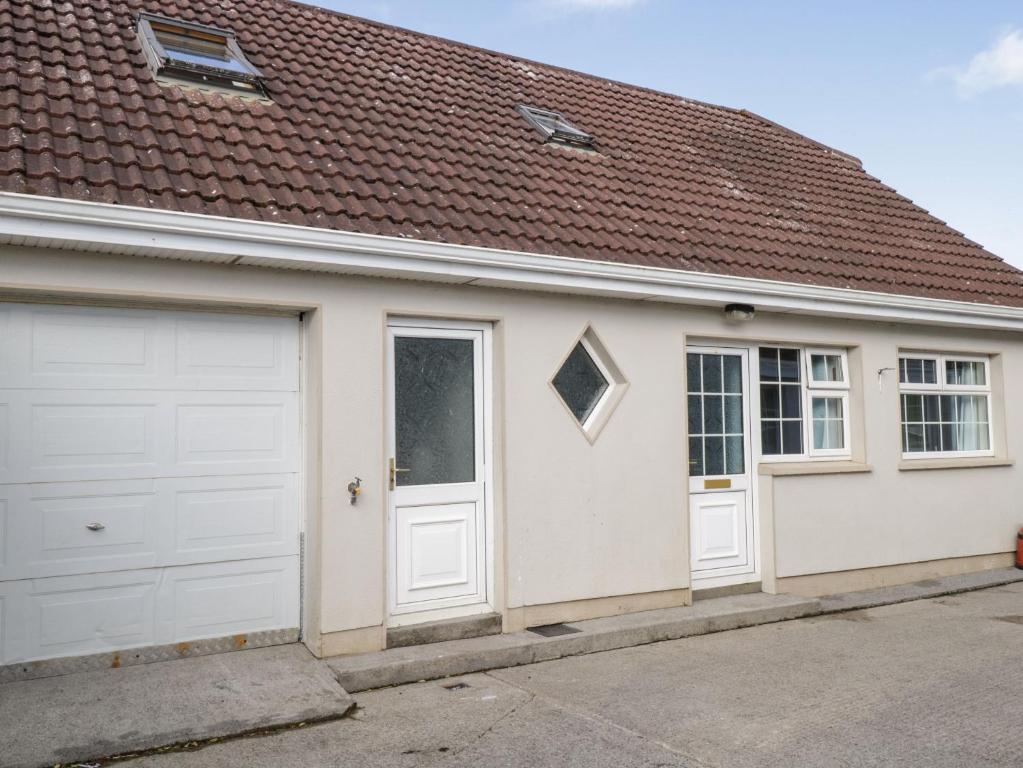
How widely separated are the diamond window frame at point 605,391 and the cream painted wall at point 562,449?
58mm

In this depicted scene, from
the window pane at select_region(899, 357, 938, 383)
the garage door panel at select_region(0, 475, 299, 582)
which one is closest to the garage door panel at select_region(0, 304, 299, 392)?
the garage door panel at select_region(0, 475, 299, 582)

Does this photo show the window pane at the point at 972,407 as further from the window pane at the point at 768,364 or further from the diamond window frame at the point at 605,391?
the diamond window frame at the point at 605,391

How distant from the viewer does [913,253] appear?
10.1 meters

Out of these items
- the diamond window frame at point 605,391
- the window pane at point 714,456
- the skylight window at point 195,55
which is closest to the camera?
the skylight window at point 195,55

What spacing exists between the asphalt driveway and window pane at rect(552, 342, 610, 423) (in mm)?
1961

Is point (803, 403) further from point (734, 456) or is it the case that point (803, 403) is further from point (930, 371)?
point (930, 371)

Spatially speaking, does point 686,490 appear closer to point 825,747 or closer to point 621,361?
point 621,361

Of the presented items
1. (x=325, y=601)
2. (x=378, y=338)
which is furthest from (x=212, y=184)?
(x=325, y=601)

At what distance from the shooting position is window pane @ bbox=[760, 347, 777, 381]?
8.76 metres

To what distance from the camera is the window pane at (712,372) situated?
841cm


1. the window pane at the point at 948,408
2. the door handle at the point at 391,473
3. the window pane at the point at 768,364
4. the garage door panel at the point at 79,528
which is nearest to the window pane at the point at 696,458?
the window pane at the point at 768,364

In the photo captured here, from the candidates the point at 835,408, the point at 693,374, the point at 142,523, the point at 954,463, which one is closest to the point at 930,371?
the point at 954,463

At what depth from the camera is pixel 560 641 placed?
6.61m

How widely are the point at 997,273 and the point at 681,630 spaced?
6.29 meters
